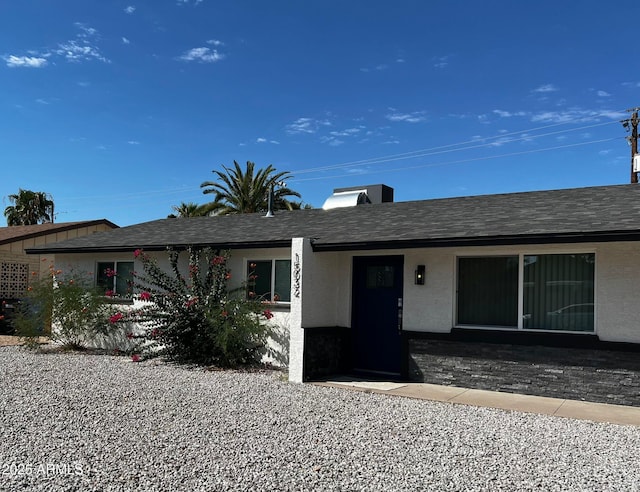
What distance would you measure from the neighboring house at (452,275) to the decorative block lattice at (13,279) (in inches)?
389

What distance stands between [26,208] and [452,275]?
4091cm

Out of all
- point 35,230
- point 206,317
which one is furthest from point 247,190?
point 206,317

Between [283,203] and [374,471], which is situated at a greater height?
[283,203]

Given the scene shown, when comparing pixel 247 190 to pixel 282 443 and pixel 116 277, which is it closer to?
pixel 116 277

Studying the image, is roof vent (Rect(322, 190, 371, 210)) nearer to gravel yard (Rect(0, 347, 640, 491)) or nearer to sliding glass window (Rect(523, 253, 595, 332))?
sliding glass window (Rect(523, 253, 595, 332))

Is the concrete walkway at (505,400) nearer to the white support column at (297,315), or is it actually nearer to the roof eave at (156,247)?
the white support column at (297,315)

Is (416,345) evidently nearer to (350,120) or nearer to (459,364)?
(459,364)

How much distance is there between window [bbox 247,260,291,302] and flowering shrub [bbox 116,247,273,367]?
0.39 meters

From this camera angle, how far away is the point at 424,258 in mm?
10031

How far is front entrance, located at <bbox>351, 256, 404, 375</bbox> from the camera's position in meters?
10.5

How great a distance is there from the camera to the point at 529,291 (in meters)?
9.15

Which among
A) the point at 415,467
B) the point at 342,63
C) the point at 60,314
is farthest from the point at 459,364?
the point at 342,63

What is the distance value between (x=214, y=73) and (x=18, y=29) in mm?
7164

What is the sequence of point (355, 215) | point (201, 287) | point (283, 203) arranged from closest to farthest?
1. point (201, 287)
2. point (355, 215)
3. point (283, 203)
